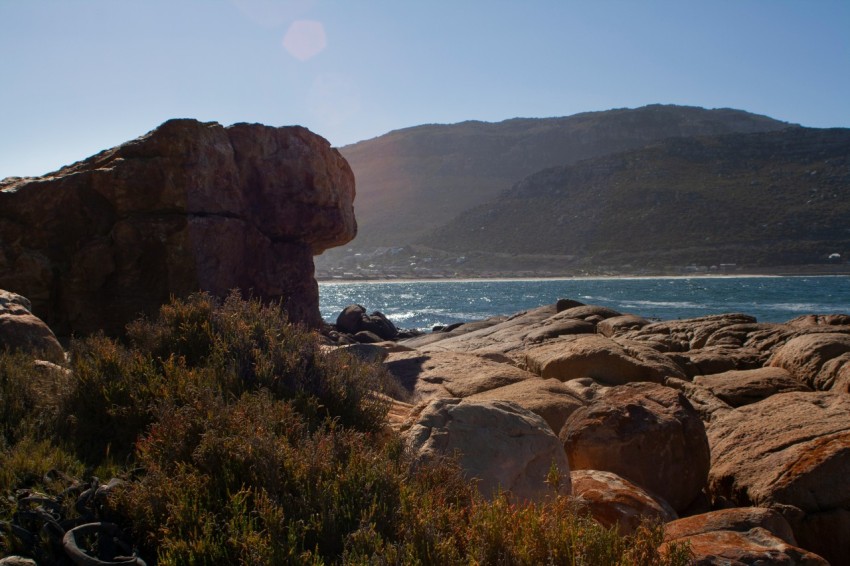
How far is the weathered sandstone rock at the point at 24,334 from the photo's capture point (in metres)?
6.37

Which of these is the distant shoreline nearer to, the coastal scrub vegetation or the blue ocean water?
the blue ocean water

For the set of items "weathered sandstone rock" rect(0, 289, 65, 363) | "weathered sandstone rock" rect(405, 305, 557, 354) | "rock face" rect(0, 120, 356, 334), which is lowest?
"weathered sandstone rock" rect(405, 305, 557, 354)

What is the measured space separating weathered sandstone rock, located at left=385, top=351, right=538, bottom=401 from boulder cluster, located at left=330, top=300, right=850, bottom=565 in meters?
0.04

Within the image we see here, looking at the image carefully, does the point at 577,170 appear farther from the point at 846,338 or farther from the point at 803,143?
the point at 846,338

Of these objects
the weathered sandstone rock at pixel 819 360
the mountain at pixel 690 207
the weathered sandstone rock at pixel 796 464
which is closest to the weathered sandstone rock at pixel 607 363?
the weathered sandstone rock at pixel 819 360

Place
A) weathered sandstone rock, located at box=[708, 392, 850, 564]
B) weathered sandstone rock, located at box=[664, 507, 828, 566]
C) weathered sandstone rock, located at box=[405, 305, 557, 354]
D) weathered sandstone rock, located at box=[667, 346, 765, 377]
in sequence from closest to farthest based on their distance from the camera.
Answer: weathered sandstone rock, located at box=[664, 507, 828, 566]
weathered sandstone rock, located at box=[708, 392, 850, 564]
weathered sandstone rock, located at box=[667, 346, 765, 377]
weathered sandstone rock, located at box=[405, 305, 557, 354]

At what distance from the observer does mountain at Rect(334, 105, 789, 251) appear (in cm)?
13062

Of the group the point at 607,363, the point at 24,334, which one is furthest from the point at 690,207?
the point at 24,334

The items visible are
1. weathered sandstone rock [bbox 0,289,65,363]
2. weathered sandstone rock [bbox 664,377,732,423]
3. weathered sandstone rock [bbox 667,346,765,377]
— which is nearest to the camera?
weathered sandstone rock [bbox 0,289,65,363]

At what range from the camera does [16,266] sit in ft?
40.1

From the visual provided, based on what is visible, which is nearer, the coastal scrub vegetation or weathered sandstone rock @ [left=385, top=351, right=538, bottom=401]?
the coastal scrub vegetation

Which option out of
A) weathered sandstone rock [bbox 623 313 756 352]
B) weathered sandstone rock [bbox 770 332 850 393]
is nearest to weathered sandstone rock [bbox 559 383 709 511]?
weathered sandstone rock [bbox 770 332 850 393]

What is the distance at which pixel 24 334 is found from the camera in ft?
21.7

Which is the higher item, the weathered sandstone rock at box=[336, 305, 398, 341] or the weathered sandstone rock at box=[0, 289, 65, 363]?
the weathered sandstone rock at box=[0, 289, 65, 363]
